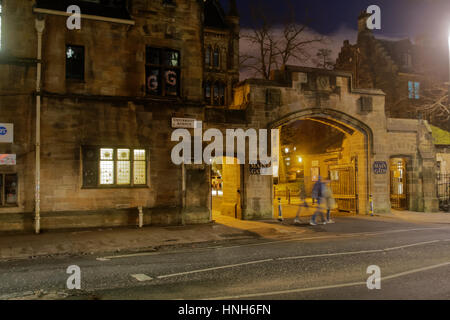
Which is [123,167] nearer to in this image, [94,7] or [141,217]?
[141,217]

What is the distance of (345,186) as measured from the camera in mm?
21969

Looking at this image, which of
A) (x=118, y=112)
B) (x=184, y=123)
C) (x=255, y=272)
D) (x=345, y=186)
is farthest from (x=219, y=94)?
(x=255, y=272)

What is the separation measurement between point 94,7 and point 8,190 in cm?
799

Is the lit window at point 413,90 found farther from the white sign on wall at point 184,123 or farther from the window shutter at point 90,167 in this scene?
the window shutter at point 90,167

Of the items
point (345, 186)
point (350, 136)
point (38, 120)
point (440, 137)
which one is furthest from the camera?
point (440, 137)

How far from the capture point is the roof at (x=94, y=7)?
14.8 metres

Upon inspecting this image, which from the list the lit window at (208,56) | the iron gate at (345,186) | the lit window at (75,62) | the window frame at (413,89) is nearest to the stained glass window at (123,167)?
the lit window at (75,62)

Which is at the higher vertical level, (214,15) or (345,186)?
(214,15)

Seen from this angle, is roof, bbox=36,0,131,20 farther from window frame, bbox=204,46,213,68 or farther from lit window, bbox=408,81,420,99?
lit window, bbox=408,81,420,99

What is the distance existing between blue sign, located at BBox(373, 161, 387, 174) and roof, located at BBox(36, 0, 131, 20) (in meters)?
14.4

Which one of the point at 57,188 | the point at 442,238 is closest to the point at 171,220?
the point at 57,188

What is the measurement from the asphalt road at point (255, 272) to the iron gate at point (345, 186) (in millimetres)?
8682

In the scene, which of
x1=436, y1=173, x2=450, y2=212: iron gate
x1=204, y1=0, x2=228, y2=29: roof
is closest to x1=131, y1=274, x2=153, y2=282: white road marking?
x1=436, y1=173, x2=450, y2=212: iron gate
